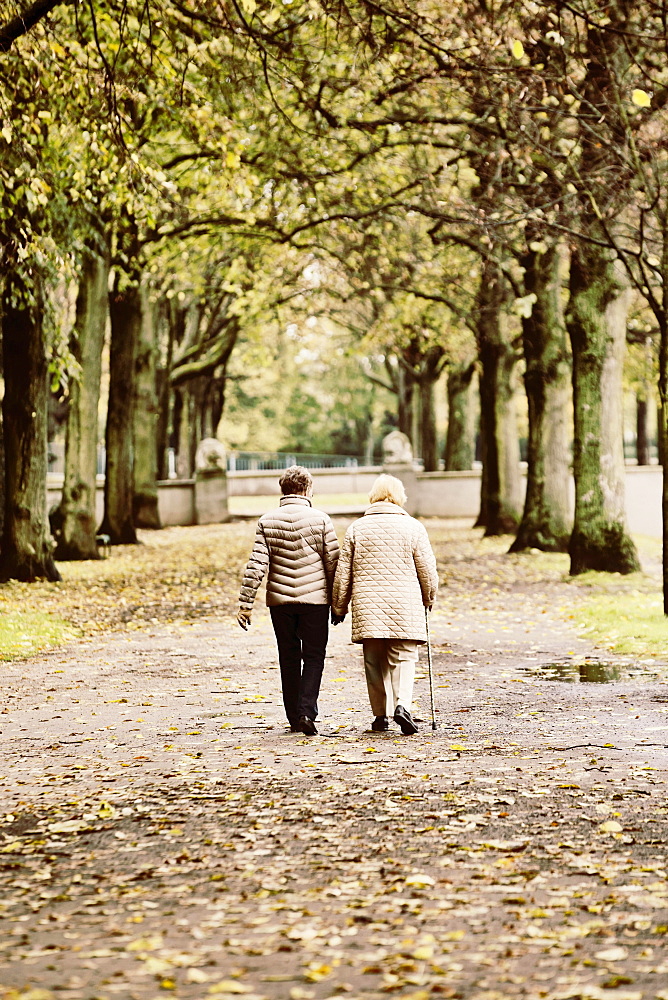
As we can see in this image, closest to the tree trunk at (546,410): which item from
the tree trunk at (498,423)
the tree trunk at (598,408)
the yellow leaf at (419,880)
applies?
the tree trunk at (598,408)

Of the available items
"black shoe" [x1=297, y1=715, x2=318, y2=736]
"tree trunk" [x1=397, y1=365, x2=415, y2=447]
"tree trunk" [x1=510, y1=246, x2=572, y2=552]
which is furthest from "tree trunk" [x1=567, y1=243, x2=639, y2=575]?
"tree trunk" [x1=397, y1=365, x2=415, y2=447]

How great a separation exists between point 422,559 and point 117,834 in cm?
327

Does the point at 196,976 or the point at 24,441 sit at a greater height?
the point at 24,441

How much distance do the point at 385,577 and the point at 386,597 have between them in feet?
0.44

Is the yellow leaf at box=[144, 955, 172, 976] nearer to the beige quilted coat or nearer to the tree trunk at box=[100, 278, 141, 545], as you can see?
the beige quilted coat

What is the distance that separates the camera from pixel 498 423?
94.9ft

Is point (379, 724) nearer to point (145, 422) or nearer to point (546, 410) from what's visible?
point (546, 410)

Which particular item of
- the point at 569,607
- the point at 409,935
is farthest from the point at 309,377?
the point at 409,935

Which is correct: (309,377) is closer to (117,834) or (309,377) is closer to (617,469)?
(617,469)

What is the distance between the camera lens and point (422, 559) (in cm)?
834

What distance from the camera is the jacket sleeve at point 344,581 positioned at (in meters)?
8.27

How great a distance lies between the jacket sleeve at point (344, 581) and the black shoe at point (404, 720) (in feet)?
2.38

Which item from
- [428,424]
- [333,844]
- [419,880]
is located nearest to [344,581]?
[333,844]

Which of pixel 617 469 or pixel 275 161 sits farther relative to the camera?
pixel 275 161
